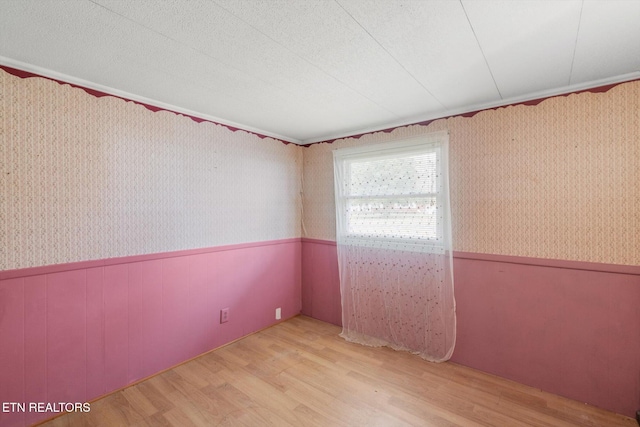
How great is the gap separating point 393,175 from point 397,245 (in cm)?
68

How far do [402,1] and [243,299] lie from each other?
273 centimetres

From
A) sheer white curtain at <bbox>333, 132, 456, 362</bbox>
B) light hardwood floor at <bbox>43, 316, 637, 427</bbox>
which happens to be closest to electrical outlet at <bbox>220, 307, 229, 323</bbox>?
light hardwood floor at <bbox>43, 316, 637, 427</bbox>

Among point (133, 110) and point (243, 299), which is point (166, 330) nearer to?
point (243, 299)

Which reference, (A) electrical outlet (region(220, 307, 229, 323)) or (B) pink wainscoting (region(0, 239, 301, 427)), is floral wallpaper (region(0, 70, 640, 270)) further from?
(A) electrical outlet (region(220, 307, 229, 323))

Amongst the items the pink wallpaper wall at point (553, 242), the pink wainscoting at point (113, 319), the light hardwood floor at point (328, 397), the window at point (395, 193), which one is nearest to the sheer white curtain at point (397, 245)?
the window at point (395, 193)

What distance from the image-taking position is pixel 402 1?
3.78 feet

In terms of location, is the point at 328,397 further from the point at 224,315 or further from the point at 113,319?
the point at 113,319

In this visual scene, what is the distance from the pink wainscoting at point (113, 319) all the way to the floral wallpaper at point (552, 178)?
2.21 m

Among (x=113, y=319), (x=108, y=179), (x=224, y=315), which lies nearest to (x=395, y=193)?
(x=224, y=315)

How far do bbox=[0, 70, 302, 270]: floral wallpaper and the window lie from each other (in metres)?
1.05

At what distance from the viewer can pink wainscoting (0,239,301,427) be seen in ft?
5.48

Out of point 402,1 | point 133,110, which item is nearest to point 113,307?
point 133,110

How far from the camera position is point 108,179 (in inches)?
78.6

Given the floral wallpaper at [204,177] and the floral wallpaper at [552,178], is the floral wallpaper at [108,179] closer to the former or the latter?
the floral wallpaper at [204,177]
